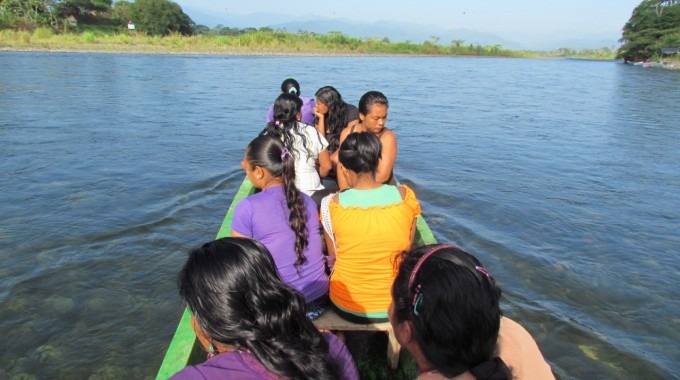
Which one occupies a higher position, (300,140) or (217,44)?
(217,44)

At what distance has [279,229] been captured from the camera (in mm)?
2596

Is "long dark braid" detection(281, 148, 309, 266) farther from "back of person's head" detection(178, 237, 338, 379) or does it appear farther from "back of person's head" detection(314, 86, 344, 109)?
"back of person's head" detection(314, 86, 344, 109)

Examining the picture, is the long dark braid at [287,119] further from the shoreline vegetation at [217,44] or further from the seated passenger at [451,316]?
the shoreline vegetation at [217,44]

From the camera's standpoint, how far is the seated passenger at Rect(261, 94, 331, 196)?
407 cm

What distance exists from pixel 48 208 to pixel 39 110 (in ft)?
27.2

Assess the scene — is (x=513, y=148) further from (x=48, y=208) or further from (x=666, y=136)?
(x=48, y=208)

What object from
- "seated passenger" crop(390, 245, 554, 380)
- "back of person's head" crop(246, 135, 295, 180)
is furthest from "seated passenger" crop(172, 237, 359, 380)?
"back of person's head" crop(246, 135, 295, 180)

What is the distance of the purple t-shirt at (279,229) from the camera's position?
2.57m

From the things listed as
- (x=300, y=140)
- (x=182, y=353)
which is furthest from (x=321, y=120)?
(x=182, y=353)

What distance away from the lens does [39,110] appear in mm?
13398

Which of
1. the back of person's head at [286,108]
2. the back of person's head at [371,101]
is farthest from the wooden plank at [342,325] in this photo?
the back of person's head at [371,101]

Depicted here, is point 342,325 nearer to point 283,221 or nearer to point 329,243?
point 329,243

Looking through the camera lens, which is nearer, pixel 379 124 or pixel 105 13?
pixel 379 124

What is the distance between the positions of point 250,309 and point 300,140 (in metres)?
2.73
